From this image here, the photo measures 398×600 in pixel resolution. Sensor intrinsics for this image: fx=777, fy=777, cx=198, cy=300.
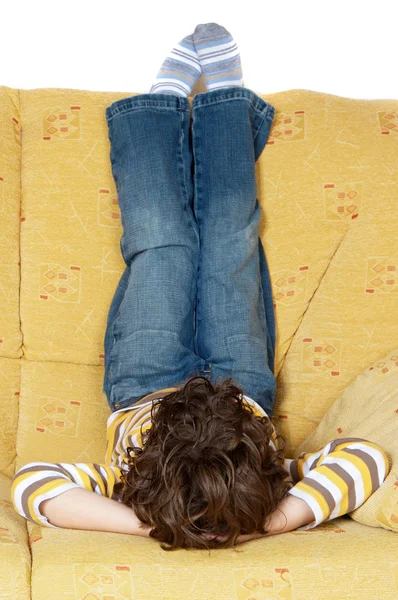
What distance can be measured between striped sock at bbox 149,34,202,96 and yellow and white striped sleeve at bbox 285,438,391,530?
1.01 m

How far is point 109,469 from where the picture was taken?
138 cm

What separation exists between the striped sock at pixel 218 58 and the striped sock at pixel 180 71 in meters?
0.02

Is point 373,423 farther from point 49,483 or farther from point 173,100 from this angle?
point 173,100

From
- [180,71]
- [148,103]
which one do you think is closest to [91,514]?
[148,103]

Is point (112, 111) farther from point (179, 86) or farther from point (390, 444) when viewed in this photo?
point (390, 444)

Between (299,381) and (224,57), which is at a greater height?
(224,57)

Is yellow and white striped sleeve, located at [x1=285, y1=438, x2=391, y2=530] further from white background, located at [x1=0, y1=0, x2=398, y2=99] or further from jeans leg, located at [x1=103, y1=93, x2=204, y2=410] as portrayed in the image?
white background, located at [x1=0, y1=0, x2=398, y2=99]

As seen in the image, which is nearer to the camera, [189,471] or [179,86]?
[189,471]

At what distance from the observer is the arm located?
1240 millimetres

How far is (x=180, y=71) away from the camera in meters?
1.92

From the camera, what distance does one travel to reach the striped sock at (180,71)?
1.91 m

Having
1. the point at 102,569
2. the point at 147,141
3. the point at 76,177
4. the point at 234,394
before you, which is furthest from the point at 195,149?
the point at 102,569

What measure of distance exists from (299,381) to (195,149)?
58 cm

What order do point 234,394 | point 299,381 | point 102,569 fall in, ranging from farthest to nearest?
point 299,381 → point 234,394 → point 102,569
